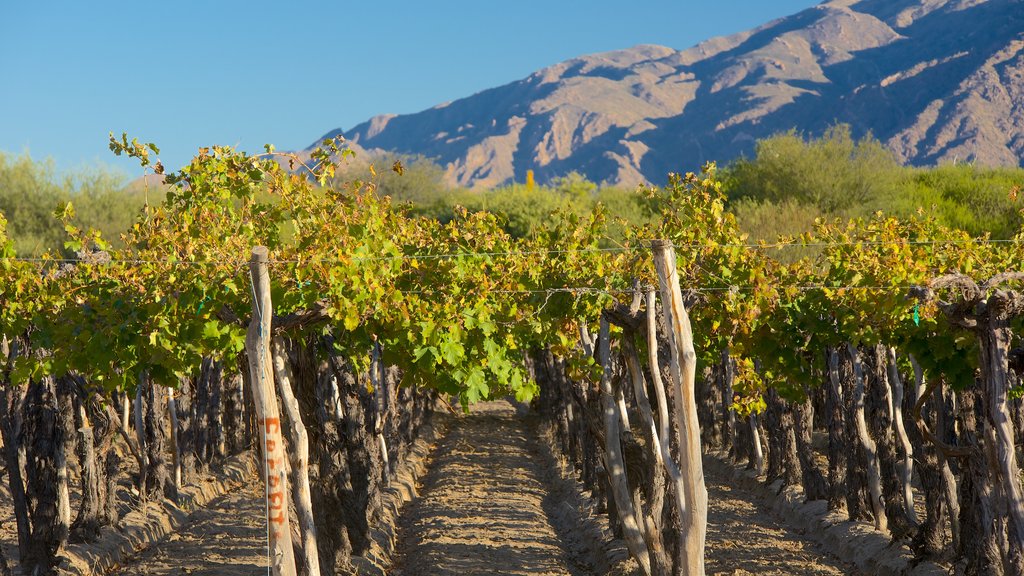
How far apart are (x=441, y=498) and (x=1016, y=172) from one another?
1470 inches

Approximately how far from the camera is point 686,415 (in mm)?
8906

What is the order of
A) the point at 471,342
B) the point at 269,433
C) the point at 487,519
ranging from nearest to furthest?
the point at 269,433 < the point at 471,342 < the point at 487,519

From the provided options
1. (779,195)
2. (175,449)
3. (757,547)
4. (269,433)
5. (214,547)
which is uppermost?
(779,195)

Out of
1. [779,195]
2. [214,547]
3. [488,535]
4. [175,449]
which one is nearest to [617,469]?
[488,535]

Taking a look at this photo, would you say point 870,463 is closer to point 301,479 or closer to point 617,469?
point 617,469

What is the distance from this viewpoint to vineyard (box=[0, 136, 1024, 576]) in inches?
360

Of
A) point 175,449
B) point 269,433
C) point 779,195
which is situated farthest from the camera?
point 779,195

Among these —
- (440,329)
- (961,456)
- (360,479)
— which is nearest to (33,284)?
(360,479)

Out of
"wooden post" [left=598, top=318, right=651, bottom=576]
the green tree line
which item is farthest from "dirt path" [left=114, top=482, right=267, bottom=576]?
the green tree line

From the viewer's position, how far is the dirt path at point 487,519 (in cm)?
1357

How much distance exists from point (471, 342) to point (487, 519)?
23.7 ft

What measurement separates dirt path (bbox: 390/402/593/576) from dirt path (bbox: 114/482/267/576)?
6.32ft

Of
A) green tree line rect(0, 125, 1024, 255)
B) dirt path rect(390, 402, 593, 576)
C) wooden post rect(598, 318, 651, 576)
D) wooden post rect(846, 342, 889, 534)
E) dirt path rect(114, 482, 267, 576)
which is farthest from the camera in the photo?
green tree line rect(0, 125, 1024, 255)

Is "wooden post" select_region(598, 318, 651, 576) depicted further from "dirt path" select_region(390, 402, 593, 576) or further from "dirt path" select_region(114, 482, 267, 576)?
"dirt path" select_region(114, 482, 267, 576)
